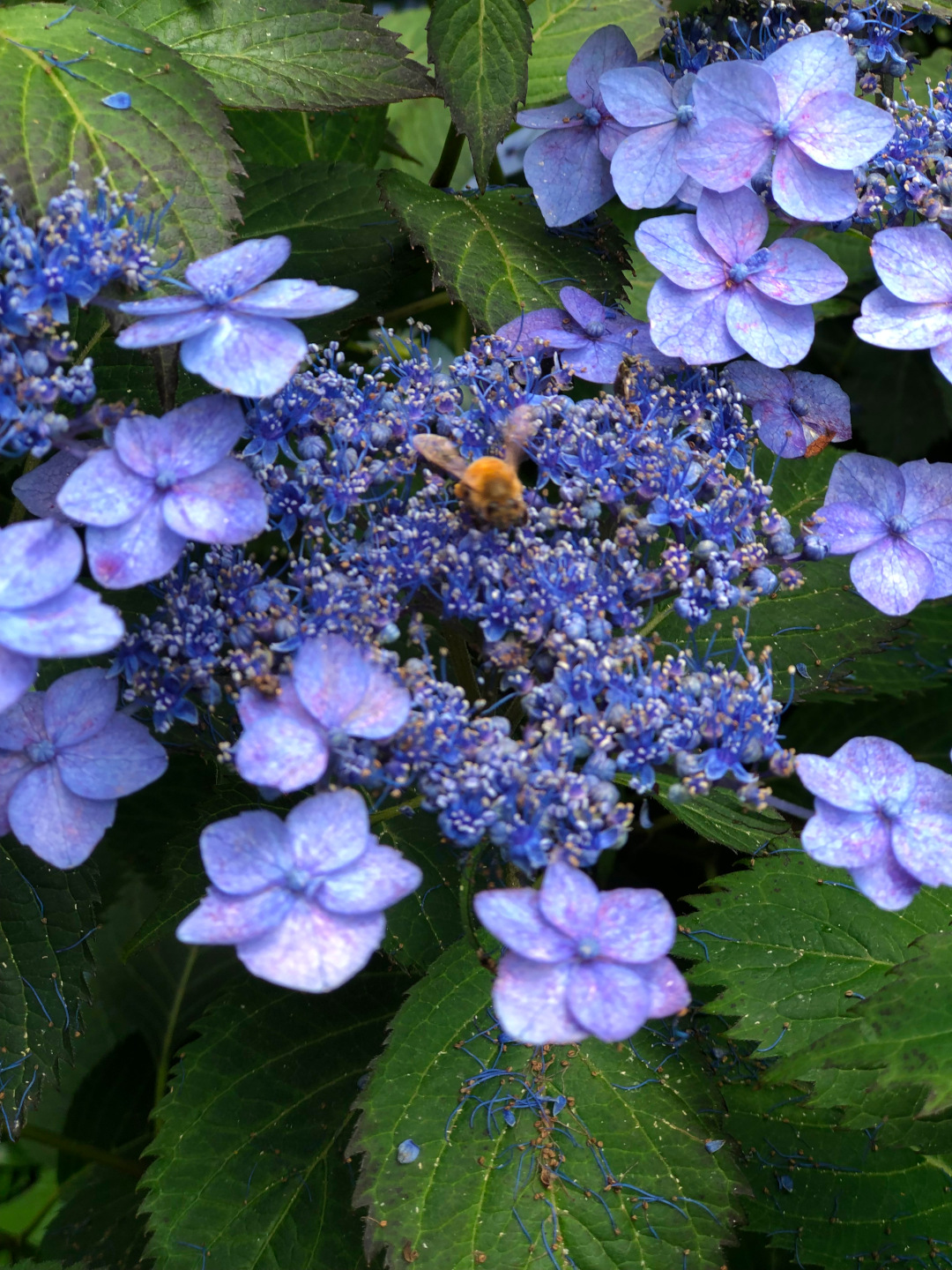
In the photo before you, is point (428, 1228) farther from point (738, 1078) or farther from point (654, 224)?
point (654, 224)

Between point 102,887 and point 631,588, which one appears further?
point 102,887

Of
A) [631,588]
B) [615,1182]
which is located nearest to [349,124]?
[631,588]

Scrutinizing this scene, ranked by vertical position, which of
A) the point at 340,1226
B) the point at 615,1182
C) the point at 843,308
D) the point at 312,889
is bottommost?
the point at 340,1226

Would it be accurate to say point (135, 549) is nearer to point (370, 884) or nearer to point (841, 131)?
point (370, 884)

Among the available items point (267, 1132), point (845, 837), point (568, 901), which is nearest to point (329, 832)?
point (568, 901)

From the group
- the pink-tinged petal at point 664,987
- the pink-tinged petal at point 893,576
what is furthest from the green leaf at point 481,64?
the pink-tinged petal at point 664,987
